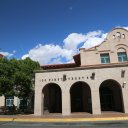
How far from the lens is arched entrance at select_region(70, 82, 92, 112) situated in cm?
2481

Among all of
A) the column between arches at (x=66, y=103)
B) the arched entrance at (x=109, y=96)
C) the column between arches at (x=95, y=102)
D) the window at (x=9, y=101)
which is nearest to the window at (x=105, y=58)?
the arched entrance at (x=109, y=96)

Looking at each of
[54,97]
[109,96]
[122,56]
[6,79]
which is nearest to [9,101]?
[54,97]

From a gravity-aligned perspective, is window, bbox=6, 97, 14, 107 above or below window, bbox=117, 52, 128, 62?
below

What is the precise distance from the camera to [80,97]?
86.4ft

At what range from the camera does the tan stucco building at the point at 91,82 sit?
69.3 feet

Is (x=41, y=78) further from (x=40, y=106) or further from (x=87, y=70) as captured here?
(x=87, y=70)

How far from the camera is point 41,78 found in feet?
75.3

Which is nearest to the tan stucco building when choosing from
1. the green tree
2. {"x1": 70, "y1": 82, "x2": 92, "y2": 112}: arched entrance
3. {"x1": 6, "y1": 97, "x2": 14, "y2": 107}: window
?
{"x1": 70, "y1": 82, "x2": 92, "y2": 112}: arched entrance

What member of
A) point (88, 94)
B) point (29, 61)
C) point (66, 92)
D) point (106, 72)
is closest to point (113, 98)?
point (88, 94)

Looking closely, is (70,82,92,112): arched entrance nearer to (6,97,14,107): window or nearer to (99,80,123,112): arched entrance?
(99,80,123,112): arched entrance

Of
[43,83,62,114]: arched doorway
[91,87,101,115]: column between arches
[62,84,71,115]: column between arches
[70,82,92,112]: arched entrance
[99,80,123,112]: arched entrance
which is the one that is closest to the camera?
[91,87,101,115]: column between arches

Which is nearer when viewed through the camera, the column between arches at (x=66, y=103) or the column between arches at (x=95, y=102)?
the column between arches at (x=95, y=102)

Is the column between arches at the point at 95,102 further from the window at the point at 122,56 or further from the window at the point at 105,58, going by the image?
the window at the point at 122,56

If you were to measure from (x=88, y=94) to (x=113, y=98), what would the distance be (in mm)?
3468
